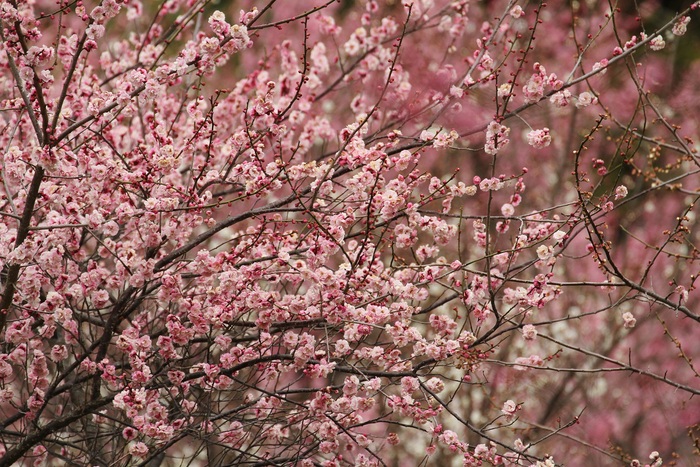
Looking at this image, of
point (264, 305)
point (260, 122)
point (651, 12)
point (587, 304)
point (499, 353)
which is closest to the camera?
point (264, 305)

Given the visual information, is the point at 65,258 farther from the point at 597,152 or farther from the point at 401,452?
the point at 597,152

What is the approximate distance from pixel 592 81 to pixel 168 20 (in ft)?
15.9

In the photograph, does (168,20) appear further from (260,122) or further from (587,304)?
(587,304)

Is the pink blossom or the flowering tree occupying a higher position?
the pink blossom

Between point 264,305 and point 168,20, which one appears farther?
point 168,20

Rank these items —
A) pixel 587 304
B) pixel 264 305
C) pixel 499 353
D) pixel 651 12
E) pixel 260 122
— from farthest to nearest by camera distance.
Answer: pixel 651 12, pixel 587 304, pixel 499 353, pixel 260 122, pixel 264 305

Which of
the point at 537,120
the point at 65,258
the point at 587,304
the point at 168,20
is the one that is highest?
the point at 168,20

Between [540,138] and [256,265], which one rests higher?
[540,138]

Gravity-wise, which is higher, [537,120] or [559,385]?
[537,120]

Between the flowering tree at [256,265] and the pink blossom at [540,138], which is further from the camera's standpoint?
the pink blossom at [540,138]

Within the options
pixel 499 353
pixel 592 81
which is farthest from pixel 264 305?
pixel 592 81

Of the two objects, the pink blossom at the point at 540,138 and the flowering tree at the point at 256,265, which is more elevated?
the pink blossom at the point at 540,138

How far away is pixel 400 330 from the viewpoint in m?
3.94

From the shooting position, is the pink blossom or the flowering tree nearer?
the flowering tree
